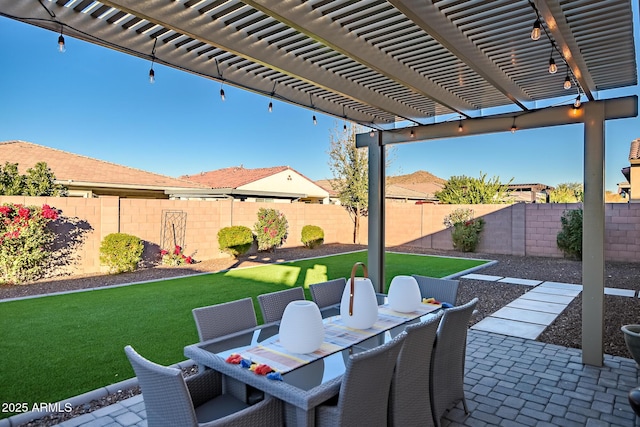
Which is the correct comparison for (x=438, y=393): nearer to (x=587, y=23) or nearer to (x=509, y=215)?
(x=587, y=23)

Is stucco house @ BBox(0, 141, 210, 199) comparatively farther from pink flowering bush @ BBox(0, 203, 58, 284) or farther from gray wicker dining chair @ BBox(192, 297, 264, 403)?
gray wicker dining chair @ BBox(192, 297, 264, 403)

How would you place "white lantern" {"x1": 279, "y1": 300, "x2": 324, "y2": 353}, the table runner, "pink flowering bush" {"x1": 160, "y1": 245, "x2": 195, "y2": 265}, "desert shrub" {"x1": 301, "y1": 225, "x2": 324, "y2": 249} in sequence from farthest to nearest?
"desert shrub" {"x1": 301, "y1": 225, "x2": 324, "y2": 249}
"pink flowering bush" {"x1": 160, "y1": 245, "x2": 195, "y2": 265}
"white lantern" {"x1": 279, "y1": 300, "x2": 324, "y2": 353}
the table runner

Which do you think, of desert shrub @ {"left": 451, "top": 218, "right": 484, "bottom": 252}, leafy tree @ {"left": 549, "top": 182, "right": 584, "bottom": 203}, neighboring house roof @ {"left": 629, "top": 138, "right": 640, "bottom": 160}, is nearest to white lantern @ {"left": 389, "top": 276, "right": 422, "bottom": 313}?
desert shrub @ {"left": 451, "top": 218, "right": 484, "bottom": 252}

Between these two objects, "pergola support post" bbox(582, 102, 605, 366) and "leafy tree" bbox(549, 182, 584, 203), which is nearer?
"pergola support post" bbox(582, 102, 605, 366)

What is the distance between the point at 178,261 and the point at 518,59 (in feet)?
29.1

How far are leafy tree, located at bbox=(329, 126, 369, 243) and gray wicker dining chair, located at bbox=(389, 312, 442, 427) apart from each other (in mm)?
13065

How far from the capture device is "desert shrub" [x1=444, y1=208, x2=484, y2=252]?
1273cm

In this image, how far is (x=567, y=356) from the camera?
13.0ft

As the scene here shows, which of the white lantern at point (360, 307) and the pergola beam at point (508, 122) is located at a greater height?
the pergola beam at point (508, 122)

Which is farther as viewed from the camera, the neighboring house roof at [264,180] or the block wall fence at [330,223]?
the neighboring house roof at [264,180]

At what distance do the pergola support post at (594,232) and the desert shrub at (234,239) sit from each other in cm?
848

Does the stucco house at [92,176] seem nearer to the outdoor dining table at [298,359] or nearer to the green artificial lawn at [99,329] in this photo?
the green artificial lawn at [99,329]

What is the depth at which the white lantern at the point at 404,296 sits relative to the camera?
9.45 ft

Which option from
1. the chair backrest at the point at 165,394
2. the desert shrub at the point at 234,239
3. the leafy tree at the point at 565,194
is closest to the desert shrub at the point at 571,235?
the leafy tree at the point at 565,194
